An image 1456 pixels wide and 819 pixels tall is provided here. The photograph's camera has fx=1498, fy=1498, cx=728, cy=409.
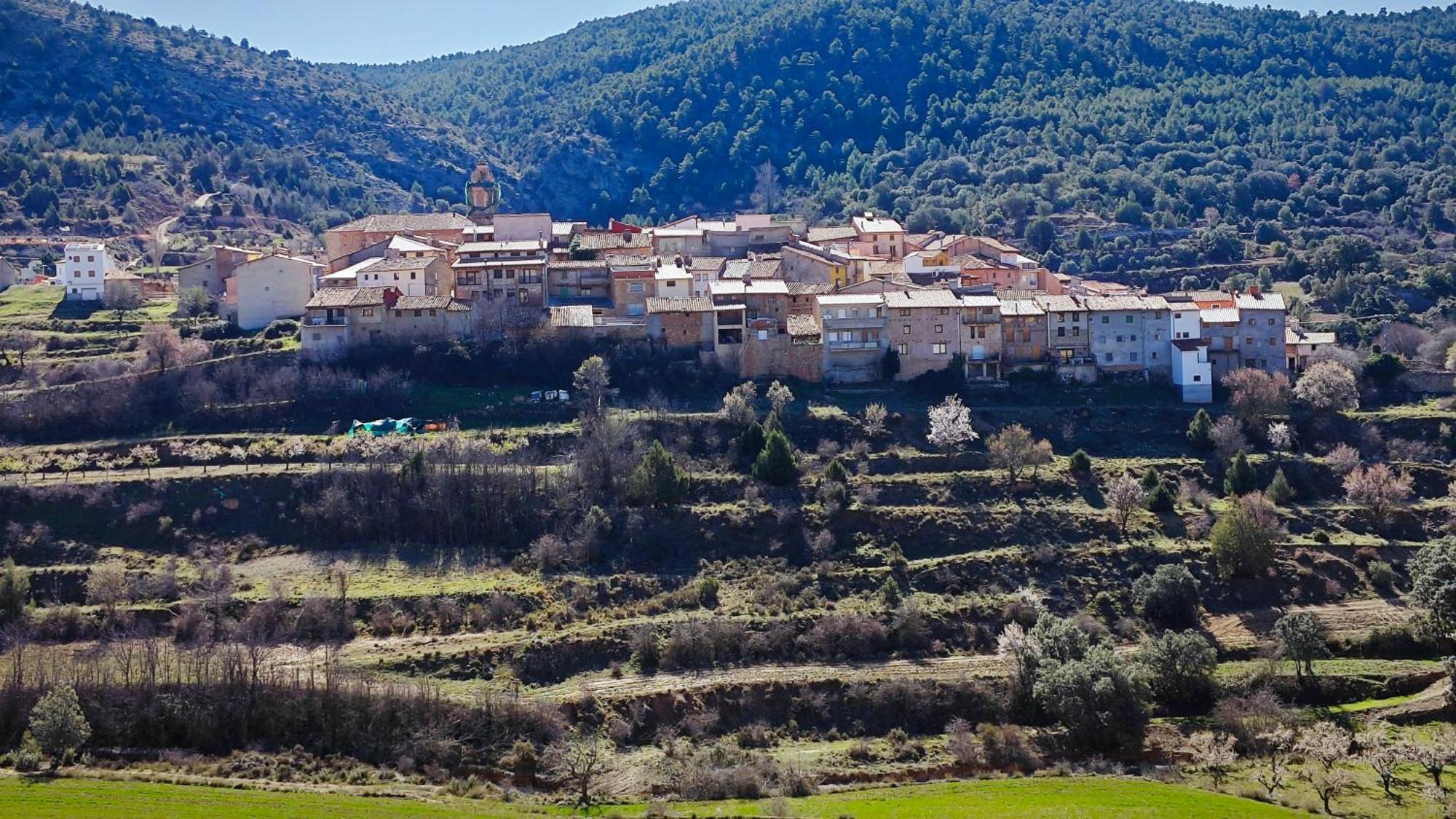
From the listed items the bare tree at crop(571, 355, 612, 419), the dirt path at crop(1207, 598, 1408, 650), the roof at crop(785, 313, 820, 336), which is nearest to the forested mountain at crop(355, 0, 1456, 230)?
the roof at crop(785, 313, 820, 336)

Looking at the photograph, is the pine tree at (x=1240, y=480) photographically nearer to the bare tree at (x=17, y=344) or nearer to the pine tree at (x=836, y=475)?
the pine tree at (x=836, y=475)

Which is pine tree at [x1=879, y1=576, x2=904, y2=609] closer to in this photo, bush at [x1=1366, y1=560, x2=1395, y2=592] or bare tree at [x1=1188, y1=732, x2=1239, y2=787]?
bare tree at [x1=1188, y1=732, x2=1239, y2=787]

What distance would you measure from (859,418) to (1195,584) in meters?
14.3

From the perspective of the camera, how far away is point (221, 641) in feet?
147

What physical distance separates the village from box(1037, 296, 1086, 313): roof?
150 mm

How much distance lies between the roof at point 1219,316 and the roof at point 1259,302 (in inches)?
14.8

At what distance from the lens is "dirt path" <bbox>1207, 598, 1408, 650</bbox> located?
4719 cm

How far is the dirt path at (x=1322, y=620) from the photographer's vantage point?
4719 centimetres

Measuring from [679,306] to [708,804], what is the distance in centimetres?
2755

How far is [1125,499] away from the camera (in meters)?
51.8

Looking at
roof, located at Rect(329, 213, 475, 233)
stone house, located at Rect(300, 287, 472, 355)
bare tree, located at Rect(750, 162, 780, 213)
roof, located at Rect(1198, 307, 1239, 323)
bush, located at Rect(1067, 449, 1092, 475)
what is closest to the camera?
bush, located at Rect(1067, 449, 1092, 475)

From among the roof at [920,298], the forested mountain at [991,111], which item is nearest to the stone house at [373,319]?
the roof at [920,298]

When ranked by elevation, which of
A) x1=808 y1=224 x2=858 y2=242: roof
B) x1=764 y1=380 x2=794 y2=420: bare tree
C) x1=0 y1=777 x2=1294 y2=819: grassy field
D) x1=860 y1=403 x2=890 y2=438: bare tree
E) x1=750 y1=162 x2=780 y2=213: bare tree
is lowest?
x1=0 y1=777 x2=1294 y2=819: grassy field

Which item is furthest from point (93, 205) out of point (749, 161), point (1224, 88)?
point (1224, 88)
